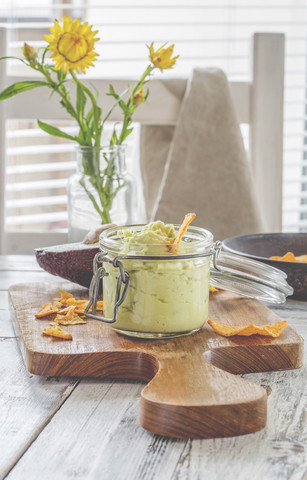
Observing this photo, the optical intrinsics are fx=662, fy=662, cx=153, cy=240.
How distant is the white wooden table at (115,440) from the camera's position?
562 millimetres

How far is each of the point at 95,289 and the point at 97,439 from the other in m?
0.27

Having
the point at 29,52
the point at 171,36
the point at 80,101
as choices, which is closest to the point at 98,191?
the point at 80,101

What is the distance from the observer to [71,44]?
1135 mm

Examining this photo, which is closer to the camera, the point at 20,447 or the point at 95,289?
the point at 20,447

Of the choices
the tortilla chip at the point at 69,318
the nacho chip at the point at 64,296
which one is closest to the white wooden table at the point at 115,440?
the tortilla chip at the point at 69,318

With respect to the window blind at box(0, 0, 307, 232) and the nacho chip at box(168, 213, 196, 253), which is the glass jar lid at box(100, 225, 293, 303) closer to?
the nacho chip at box(168, 213, 196, 253)

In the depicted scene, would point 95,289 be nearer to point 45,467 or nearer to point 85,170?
point 45,467

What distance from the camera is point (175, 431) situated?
63 cm

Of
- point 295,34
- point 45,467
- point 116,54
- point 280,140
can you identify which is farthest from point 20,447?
point 295,34

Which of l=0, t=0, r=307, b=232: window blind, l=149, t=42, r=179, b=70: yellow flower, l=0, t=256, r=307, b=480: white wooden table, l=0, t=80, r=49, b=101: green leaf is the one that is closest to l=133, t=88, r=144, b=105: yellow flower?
l=149, t=42, r=179, b=70: yellow flower

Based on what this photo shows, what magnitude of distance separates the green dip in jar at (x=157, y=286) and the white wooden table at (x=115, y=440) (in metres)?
→ 0.08

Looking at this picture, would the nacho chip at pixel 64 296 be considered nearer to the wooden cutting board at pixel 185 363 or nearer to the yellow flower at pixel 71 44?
the wooden cutting board at pixel 185 363

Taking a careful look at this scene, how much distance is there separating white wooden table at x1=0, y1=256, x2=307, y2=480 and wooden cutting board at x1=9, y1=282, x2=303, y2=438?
0.05 ft

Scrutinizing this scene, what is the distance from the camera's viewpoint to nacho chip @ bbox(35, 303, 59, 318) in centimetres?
94
